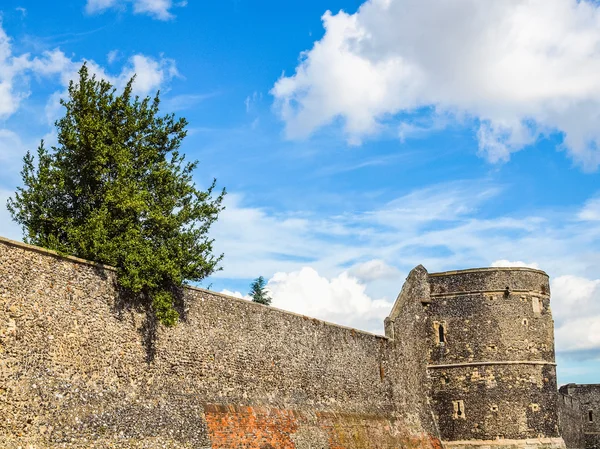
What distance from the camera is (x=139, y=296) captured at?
19156mm

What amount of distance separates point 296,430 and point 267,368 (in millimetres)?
2030

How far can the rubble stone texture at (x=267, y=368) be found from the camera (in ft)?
52.7

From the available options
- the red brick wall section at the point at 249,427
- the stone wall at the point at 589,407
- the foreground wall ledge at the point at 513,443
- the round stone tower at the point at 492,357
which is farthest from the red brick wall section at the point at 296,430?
the stone wall at the point at 589,407

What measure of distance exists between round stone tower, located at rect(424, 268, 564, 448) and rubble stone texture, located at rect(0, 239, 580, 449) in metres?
0.06

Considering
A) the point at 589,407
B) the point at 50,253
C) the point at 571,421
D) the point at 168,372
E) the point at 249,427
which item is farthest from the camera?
the point at 589,407

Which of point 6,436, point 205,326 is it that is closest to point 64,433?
point 6,436

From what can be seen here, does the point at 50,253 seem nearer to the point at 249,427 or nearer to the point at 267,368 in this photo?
the point at 249,427

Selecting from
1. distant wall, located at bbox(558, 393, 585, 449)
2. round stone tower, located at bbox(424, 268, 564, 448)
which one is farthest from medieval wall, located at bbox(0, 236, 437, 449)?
distant wall, located at bbox(558, 393, 585, 449)

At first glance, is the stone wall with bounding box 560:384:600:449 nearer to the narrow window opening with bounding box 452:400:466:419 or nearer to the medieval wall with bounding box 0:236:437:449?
the narrow window opening with bounding box 452:400:466:419

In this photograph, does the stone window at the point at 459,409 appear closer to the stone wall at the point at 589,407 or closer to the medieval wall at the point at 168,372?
the medieval wall at the point at 168,372

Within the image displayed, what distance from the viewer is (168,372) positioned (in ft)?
64.1

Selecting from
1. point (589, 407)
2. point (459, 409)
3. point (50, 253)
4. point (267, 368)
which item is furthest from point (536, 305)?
point (50, 253)

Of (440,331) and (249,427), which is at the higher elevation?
(440,331)

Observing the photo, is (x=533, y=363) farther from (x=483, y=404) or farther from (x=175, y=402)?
(x=175, y=402)
